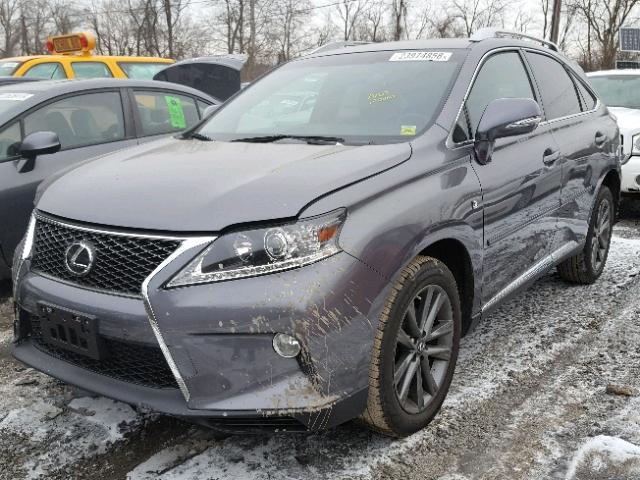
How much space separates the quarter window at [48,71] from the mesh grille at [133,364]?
7653 mm

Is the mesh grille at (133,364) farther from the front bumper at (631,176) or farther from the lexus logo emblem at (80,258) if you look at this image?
the front bumper at (631,176)

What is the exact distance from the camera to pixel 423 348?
2504 mm

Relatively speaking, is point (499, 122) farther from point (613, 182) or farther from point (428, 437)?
point (613, 182)

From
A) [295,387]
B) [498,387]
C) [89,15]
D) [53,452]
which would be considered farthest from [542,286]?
[89,15]

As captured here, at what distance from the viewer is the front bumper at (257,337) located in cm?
199

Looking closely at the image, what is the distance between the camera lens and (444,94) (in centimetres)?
295

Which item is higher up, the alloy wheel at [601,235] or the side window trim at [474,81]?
the side window trim at [474,81]

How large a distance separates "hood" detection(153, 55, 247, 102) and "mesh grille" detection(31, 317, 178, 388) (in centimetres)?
714

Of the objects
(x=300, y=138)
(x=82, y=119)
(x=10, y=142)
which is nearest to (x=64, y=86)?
(x=82, y=119)

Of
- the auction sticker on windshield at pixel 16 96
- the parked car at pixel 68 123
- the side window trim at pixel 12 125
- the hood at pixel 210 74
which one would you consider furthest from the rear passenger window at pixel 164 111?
the hood at pixel 210 74

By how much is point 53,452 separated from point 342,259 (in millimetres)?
1444

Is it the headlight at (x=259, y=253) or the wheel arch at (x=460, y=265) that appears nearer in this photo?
the headlight at (x=259, y=253)

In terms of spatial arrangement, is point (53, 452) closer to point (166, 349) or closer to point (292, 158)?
point (166, 349)

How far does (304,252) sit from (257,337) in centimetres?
32
